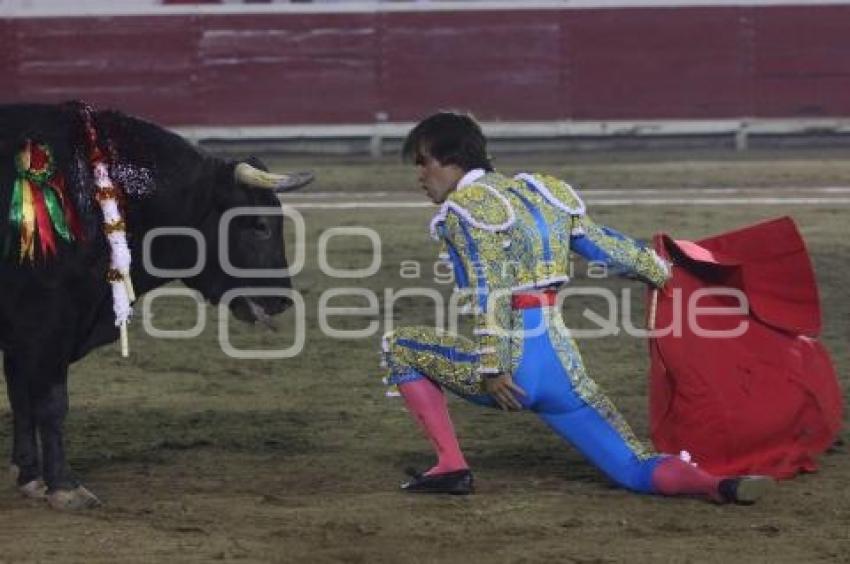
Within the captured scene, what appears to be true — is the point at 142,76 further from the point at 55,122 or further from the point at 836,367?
the point at 55,122

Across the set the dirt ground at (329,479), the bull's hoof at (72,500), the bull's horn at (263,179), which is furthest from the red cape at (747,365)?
the bull's hoof at (72,500)

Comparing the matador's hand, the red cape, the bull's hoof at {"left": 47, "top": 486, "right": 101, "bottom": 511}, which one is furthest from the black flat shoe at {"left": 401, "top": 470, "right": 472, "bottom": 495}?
the bull's hoof at {"left": 47, "top": 486, "right": 101, "bottom": 511}

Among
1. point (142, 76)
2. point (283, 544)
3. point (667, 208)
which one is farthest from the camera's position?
point (142, 76)

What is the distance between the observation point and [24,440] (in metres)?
4.85

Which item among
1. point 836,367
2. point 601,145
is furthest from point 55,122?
point 601,145

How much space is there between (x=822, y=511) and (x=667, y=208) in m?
6.50

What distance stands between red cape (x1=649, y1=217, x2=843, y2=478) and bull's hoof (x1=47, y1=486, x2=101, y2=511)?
4.81ft

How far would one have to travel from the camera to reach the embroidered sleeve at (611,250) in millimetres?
4574

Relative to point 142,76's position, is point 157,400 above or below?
below

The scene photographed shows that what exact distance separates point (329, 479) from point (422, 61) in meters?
9.70

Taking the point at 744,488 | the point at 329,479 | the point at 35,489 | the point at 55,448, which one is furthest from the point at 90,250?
the point at 744,488

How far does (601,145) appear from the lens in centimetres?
1460

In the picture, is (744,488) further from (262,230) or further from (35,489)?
(35,489)

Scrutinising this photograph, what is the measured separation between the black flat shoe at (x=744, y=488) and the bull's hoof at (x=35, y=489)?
1.67 metres
